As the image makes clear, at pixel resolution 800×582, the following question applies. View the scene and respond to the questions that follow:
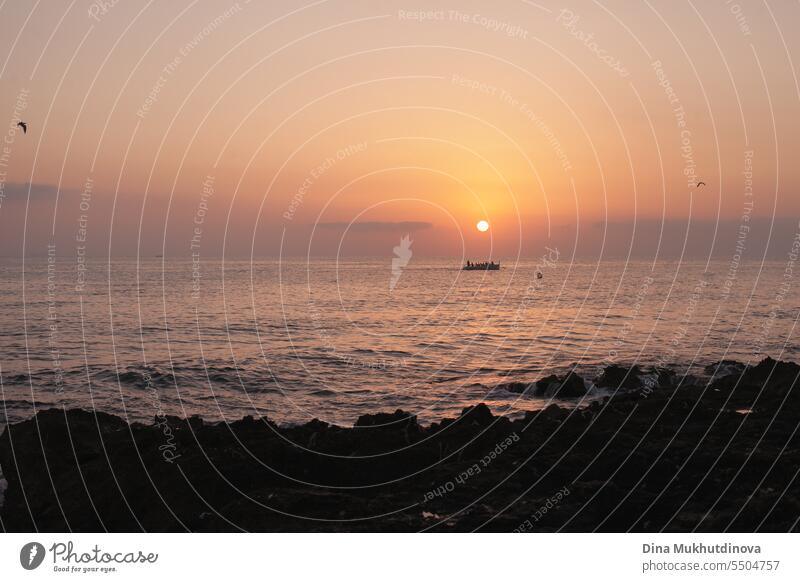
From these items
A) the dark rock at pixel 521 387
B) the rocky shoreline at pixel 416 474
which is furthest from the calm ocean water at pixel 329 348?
the rocky shoreline at pixel 416 474

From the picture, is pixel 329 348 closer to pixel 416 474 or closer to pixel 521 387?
pixel 521 387

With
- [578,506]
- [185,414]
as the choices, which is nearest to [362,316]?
[185,414]

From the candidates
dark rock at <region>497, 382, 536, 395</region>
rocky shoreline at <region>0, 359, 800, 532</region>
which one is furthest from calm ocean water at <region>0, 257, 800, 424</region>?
rocky shoreline at <region>0, 359, 800, 532</region>

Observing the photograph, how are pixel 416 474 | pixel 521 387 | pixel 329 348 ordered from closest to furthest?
pixel 416 474 < pixel 521 387 < pixel 329 348

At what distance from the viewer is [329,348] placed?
4756 cm

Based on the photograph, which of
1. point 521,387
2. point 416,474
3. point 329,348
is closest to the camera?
point 416,474

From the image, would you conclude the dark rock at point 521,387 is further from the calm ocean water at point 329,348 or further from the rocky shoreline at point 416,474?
the rocky shoreline at point 416,474

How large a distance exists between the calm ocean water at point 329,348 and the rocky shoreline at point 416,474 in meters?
7.82

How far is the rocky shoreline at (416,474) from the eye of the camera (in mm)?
12773

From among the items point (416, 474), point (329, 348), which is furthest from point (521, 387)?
point (329, 348)

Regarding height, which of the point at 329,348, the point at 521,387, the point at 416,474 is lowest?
the point at 416,474

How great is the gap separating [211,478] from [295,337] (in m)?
39.6

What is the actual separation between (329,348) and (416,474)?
1282 inches

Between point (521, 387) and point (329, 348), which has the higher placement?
point (329, 348)
